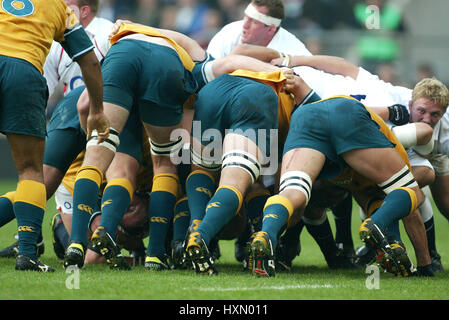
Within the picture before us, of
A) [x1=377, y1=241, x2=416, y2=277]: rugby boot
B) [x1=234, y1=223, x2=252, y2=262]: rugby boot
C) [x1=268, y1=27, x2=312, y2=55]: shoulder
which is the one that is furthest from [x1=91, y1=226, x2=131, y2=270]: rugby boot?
[x1=268, y1=27, x2=312, y2=55]: shoulder

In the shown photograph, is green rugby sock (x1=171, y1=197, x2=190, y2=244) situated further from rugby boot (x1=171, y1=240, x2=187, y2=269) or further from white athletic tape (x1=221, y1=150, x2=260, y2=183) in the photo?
white athletic tape (x1=221, y1=150, x2=260, y2=183)

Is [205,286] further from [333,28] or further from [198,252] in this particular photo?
[333,28]

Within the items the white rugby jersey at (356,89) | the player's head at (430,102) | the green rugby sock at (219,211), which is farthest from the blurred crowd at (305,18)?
the green rugby sock at (219,211)

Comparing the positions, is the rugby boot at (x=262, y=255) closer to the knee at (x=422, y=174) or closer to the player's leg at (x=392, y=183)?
the player's leg at (x=392, y=183)

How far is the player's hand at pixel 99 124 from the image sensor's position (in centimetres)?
460

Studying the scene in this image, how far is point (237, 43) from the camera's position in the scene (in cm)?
712

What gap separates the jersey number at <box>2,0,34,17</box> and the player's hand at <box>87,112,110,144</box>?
69cm

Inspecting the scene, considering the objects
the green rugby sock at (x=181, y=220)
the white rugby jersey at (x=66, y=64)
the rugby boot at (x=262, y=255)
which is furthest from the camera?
the white rugby jersey at (x=66, y=64)

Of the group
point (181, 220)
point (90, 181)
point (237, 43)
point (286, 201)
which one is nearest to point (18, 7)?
point (90, 181)

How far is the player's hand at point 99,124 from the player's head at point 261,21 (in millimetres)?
2633

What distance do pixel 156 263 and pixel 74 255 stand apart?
2.29ft
